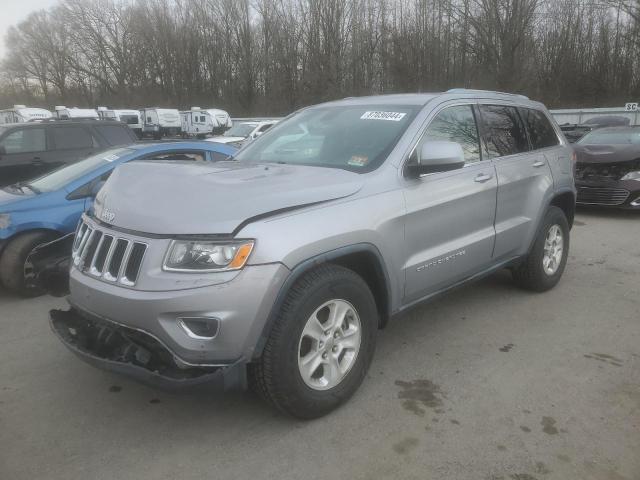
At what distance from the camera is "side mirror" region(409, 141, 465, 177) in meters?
3.17

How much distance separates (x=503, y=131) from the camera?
430cm

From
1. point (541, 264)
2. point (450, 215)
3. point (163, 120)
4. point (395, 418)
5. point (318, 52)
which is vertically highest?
point (318, 52)

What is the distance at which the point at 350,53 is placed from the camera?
3928 cm

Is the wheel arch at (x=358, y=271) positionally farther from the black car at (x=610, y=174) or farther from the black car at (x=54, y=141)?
the black car at (x=610, y=174)

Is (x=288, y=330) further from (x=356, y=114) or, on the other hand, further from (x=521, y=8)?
(x=521, y=8)

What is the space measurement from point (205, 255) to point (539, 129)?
3.67 metres

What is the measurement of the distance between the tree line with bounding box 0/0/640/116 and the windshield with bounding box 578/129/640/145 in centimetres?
2433

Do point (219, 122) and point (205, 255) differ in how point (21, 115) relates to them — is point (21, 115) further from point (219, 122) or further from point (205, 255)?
point (205, 255)

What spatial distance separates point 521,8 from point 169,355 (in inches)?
1459

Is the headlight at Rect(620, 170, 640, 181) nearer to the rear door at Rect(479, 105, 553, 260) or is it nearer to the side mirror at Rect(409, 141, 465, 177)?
the rear door at Rect(479, 105, 553, 260)

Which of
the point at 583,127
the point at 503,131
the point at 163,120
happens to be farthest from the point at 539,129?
the point at 163,120

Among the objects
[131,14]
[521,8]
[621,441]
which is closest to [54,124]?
[621,441]

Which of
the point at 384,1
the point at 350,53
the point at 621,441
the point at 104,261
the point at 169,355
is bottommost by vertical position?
the point at 621,441

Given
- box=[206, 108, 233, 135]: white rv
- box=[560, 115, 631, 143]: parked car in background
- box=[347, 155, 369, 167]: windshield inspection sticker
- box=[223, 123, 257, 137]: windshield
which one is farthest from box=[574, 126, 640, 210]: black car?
box=[206, 108, 233, 135]: white rv
